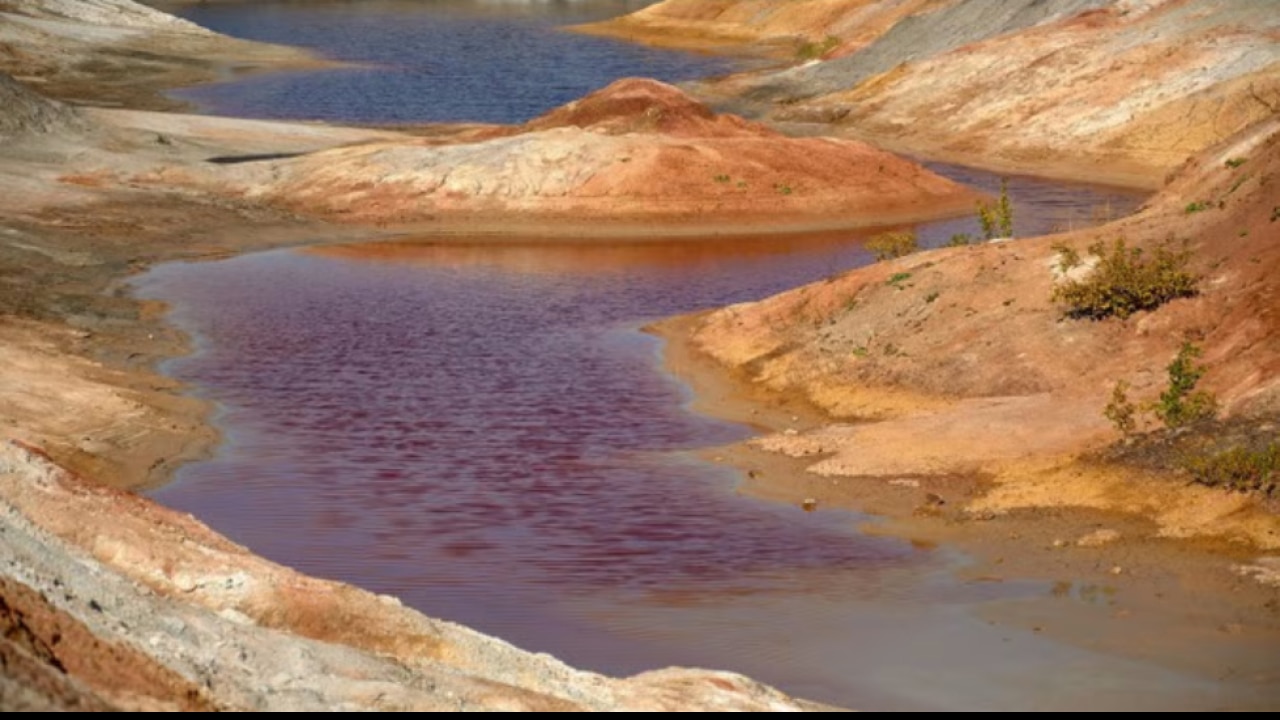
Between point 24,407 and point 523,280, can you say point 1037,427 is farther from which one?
point 523,280

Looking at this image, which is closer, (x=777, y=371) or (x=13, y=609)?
(x=13, y=609)

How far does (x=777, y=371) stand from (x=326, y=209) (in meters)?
23.7

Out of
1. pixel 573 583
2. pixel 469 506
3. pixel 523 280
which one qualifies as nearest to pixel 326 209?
pixel 523 280

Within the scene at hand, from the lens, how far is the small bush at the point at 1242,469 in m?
22.9

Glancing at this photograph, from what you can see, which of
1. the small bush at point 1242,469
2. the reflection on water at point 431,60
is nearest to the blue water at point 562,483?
the small bush at point 1242,469

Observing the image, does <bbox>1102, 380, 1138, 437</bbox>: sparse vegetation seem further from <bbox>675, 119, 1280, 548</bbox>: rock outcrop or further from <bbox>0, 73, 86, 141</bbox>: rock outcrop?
<bbox>0, 73, 86, 141</bbox>: rock outcrop

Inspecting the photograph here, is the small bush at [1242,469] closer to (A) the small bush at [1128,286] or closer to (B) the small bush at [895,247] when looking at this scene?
(A) the small bush at [1128,286]

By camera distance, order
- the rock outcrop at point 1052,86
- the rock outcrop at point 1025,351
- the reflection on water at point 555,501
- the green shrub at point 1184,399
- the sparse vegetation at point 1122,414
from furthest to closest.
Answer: the rock outcrop at point 1052,86
the sparse vegetation at point 1122,414
the green shrub at point 1184,399
the rock outcrop at point 1025,351
the reflection on water at point 555,501

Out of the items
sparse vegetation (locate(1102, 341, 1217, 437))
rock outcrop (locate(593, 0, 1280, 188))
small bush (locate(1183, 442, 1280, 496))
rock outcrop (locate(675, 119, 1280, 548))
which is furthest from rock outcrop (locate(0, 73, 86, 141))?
small bush (locate(1183, 442, 1280, 496))

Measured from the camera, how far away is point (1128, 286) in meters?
30.3

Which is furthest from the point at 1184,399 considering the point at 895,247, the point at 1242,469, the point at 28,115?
the point at 28,115

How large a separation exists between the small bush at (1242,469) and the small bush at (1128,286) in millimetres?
6472

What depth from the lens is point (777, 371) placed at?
3378 cm

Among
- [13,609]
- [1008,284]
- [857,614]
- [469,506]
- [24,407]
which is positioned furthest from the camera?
Result: [1008,284]
